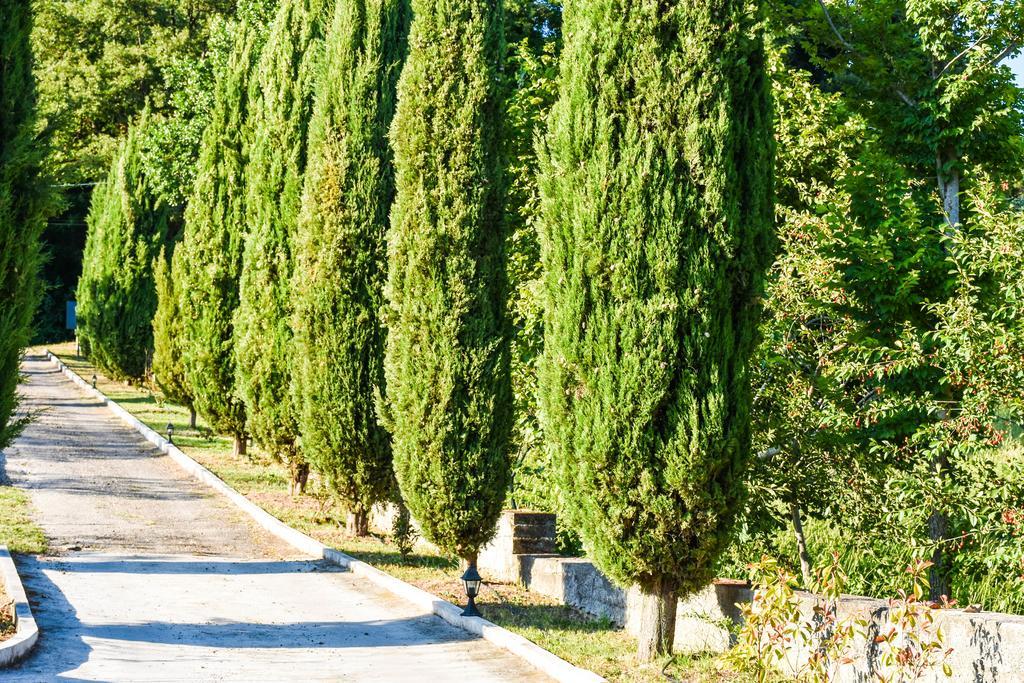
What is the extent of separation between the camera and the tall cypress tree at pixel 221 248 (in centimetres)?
2041

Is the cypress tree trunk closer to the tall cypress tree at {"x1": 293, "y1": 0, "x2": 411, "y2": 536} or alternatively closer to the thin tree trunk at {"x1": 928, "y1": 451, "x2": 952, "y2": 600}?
the tall cypress tree at {"x1": 293, "y1": 0, "x2": 411, "y2": 536}

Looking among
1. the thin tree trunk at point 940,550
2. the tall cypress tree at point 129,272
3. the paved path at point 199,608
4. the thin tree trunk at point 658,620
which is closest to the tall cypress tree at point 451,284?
the paved path at point 199,608

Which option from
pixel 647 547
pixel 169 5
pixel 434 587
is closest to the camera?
pixel 647 547

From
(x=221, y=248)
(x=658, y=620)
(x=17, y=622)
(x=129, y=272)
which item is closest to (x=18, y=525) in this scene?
(x=17, y=622)

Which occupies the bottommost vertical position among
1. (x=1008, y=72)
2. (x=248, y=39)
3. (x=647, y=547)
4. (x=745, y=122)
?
(x=647, y=547)

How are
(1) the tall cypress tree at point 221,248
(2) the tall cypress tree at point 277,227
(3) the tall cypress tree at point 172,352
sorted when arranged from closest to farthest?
(2) the tall cypress tree at point 277,227
(1) the tall cypress tree at point 221,248
(3) the tall cypress tree at point 172,352

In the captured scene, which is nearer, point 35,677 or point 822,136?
point 35,677

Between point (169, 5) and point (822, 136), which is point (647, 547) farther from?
point (169, 5)

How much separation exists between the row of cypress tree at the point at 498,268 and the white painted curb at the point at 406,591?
734 mm

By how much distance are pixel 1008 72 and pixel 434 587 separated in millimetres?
8388

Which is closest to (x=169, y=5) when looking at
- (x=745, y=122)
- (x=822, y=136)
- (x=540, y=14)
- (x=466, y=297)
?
(x=540, y=14)

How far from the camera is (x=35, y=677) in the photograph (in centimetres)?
707

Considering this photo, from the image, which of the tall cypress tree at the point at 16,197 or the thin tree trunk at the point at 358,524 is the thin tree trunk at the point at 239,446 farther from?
the tall cypress tree at the point at 16,197

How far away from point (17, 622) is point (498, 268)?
5.54 meters
